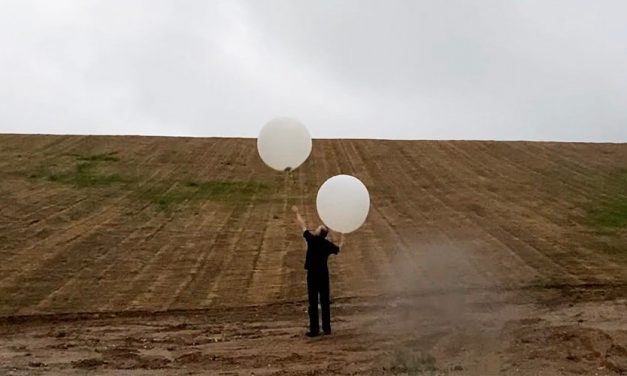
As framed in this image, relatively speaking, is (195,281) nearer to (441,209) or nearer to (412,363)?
(412,363)

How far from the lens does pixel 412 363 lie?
30.2 ft

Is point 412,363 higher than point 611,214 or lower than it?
lower

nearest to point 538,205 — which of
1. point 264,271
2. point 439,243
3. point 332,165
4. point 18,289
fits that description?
point 439,243

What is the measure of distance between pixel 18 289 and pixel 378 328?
5.74m

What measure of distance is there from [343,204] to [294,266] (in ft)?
18.6

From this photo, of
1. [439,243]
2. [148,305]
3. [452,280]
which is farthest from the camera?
[439,243]

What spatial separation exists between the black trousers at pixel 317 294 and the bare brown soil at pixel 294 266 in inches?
10.8

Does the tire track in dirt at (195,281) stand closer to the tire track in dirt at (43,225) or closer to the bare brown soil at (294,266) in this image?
the bare brown soil at (294,266)

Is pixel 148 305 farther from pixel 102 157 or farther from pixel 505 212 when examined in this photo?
pixel 102 157

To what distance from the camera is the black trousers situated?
35.1 ft

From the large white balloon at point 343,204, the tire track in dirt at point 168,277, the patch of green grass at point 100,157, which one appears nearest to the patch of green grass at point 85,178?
the patch of green grass at point 100,157

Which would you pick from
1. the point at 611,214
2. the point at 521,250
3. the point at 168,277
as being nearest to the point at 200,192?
the point at 168,277

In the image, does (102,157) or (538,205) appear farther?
(102,157)

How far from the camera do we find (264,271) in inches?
592
